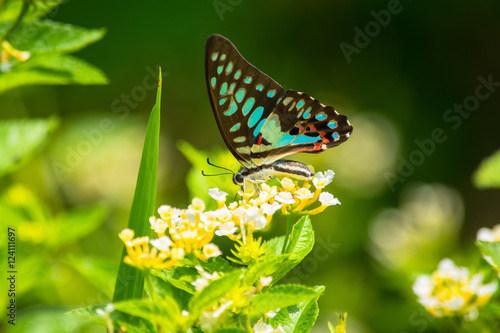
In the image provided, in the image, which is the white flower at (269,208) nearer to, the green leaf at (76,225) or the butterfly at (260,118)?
the butterfly at (260,118)

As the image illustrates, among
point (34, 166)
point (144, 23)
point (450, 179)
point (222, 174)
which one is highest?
Answer: point (222, 174)

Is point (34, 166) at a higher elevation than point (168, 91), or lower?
lower

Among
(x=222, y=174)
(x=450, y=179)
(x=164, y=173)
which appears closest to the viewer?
(x=222, y=174)

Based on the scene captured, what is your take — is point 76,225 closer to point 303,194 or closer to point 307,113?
point 307,113

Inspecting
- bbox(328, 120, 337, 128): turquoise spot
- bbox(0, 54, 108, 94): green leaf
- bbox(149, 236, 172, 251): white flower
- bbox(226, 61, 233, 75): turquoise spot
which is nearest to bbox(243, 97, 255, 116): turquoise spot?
bbox(226, 61, 233, 75): turquoise spot

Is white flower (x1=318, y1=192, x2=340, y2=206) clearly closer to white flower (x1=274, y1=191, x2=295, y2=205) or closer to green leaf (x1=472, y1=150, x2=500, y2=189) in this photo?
white flower (x1=274, y1=191, x2=295, y2=205)

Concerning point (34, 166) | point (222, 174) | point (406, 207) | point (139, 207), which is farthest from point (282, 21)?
point (139, 207)

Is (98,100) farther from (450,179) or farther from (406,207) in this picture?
(450,179)

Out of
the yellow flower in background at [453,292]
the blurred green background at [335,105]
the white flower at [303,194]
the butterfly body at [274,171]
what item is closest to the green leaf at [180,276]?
the white flower at [303,194]
